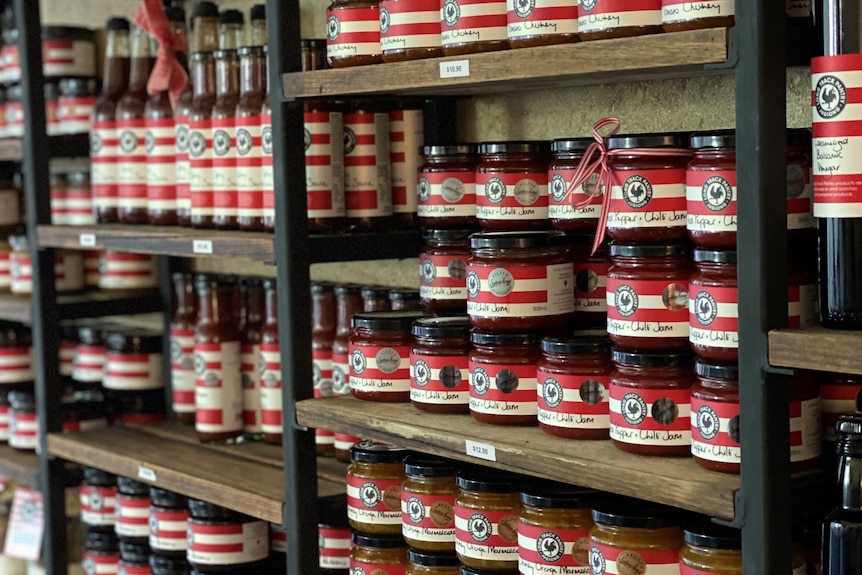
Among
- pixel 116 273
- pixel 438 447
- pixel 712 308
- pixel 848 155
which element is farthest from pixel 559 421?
pixel 116 273

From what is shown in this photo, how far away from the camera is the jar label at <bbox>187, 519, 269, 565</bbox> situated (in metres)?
A: 2.27

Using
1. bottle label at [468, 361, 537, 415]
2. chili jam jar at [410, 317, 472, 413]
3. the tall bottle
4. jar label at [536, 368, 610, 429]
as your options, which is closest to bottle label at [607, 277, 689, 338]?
jar label at [536, 368, 610, 429]

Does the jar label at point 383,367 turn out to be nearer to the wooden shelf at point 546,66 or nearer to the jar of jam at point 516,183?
the jar of jam at point 516,183

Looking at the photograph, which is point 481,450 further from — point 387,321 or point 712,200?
point 712,200

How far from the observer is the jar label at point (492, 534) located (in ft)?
5.41

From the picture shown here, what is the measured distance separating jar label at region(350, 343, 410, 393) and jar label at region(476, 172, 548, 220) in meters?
0.27

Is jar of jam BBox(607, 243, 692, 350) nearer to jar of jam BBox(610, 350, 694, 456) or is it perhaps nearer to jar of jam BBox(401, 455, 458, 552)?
jar of jam BBox(610, 350, 694, 456)

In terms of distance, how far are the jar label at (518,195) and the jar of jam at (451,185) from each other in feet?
0.32

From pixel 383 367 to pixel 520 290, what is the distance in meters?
0.31

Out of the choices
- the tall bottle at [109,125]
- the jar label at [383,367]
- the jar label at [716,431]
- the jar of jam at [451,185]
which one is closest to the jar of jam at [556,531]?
the jar label at [716,431]

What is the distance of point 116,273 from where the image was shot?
114 inches

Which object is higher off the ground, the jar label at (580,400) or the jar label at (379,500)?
the jar label at (580,400)

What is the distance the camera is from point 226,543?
2.27m

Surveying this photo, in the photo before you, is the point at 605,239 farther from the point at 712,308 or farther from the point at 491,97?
the point at 491,97
